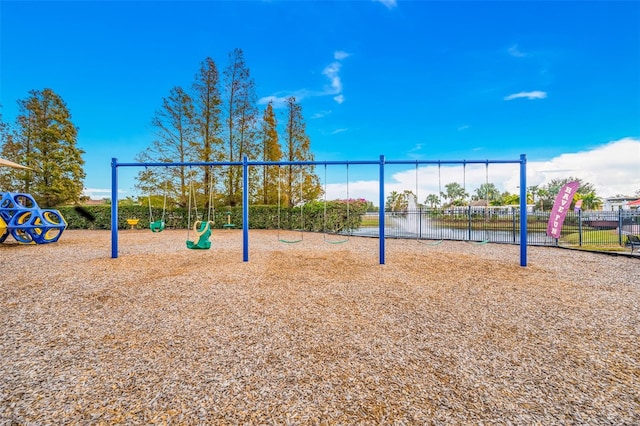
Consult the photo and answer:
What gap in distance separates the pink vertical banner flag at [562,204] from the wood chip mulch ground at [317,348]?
3.53 m

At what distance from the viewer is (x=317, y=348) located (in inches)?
104

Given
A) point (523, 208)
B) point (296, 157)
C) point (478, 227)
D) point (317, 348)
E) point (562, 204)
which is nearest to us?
point (317, 348)

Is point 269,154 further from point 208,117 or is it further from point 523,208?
point 523,208

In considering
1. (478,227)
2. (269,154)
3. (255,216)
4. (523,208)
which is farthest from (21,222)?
(478,227)

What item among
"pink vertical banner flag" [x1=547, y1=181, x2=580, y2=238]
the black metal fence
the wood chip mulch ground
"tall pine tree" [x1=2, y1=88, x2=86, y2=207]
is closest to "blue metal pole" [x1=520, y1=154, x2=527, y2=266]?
the wood chip mulch ground

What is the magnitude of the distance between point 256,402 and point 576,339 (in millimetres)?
3126

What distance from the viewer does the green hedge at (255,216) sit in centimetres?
1413

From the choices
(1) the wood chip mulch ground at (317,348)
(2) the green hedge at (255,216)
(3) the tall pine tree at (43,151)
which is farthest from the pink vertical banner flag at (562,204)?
(3) the tall pine tree at (43,151)

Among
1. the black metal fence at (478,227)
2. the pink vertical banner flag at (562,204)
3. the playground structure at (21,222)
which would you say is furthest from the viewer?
the black metal fence at (478,227)

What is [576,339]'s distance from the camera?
2857 millimetres

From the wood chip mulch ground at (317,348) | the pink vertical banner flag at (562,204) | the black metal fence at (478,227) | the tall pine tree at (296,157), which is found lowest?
the wood chip mulch ground at (317,348)

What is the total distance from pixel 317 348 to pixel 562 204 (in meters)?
9.22

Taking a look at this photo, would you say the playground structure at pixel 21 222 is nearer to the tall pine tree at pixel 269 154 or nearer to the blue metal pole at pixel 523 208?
the tall pine tree at pixel 269 154

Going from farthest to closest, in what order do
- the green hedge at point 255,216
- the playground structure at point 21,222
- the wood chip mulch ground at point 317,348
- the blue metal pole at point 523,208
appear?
1. the green hedge at point 255,216
2. the playground structure at point 21,222
3. the blue metal pole at point 523,208
4. the wood chip mulch ground at point 317,348
